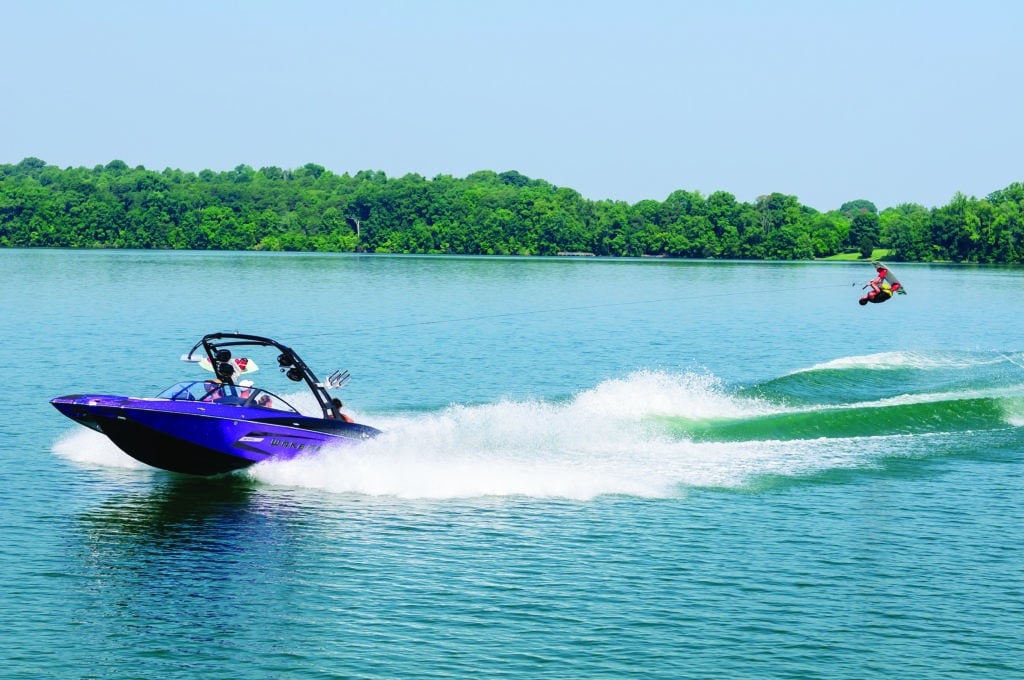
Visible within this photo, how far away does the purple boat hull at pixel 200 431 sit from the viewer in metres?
25.5

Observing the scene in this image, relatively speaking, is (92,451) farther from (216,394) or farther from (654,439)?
(654,439)

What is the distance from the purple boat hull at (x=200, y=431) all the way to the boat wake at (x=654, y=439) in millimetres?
480

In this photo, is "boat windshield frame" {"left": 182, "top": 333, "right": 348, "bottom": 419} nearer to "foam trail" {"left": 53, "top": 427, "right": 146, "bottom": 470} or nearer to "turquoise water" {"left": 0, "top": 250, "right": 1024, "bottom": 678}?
"turquoise water" {"left": 0, "top": 250, "right": 1024, "bottom": 678}

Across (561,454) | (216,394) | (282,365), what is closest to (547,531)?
(561,454)

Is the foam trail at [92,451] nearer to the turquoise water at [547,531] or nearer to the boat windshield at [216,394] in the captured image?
the turquoise water at [547,531]

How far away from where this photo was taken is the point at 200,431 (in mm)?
26047

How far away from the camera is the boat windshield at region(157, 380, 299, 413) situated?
26.2m

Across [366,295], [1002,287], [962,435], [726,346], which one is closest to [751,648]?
[962,435]

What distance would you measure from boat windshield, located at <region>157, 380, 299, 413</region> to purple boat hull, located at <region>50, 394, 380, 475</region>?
0.24 m

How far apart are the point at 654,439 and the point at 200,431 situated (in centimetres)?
1162

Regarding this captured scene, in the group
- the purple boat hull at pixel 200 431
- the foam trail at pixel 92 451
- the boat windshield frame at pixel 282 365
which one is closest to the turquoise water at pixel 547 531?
the foam trail at pixel 92 451

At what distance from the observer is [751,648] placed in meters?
17.7

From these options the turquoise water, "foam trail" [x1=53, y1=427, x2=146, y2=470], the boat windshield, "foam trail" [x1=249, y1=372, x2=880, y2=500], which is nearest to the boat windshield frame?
the boat windshield

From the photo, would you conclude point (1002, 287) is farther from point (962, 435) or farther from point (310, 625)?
point (310, 625)
